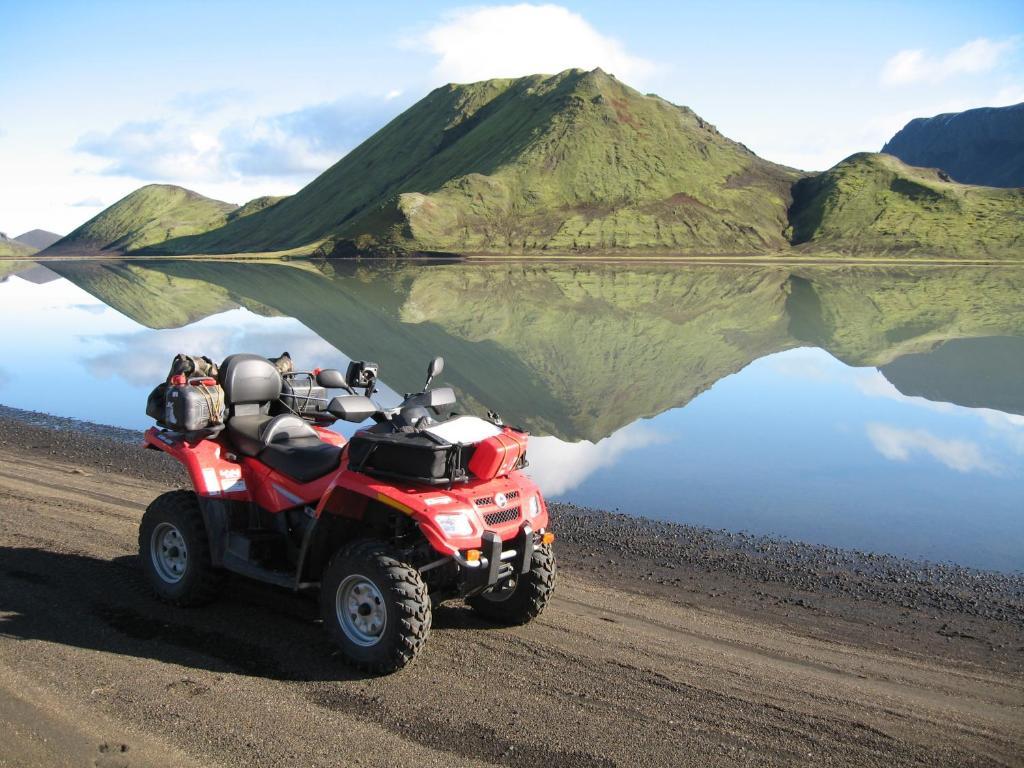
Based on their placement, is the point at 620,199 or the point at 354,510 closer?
the point at 354,510

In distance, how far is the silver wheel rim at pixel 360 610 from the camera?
241 inches

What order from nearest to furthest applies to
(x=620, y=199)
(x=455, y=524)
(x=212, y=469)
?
(x=455, y=524) < (x=212, y=469) < (x=620, y=199)

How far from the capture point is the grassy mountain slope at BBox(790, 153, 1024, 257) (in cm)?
12412

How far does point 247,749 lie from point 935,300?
48.0 m

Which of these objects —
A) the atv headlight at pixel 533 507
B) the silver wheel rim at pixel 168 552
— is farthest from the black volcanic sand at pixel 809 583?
the silver wheel rim at pixel 168 552

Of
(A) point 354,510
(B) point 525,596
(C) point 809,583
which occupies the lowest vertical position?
(B) point 525,596

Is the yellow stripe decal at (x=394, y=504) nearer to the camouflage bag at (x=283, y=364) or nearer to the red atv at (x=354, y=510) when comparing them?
the red atv at (x=354, y=510)

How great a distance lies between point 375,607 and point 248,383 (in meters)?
Result: 2.32

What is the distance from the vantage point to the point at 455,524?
5887 millimetres

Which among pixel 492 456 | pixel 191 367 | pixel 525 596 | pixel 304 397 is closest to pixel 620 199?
pixel 304 397

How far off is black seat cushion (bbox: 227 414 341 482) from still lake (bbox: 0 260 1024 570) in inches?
205

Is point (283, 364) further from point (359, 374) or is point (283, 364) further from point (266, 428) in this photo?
point (359, 374)

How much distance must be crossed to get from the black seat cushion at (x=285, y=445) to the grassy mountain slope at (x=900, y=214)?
12872 centimetres

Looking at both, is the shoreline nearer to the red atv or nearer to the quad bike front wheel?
the red atv
